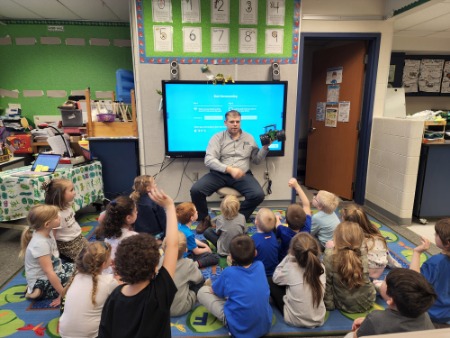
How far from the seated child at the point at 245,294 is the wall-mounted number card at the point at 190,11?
2.68m

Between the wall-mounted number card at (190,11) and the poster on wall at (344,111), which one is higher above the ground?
the wall-mounted number card at (190,11)

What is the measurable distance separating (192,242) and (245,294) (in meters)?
0.95

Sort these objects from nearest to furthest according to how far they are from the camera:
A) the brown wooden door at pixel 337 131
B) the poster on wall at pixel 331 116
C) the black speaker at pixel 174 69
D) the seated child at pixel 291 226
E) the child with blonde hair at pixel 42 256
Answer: the child with blonde hair at pixel 42 256 < the seated child at pixel 291 226 < the black speaker at pixel 174 69 < the brown wooden door at pixel 337 131 < the poster on wall at pixel 331 116

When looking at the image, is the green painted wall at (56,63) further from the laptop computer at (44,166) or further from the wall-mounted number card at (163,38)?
the laptop computer at (44,166)

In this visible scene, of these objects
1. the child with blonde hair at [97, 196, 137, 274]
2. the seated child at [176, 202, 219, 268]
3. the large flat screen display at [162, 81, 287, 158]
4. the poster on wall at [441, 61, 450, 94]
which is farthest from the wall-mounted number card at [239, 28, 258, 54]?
the poster on wall at [441, 61, 450, 94]

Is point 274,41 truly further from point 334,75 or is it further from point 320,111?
point 320,111

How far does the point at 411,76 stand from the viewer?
4.35 meters

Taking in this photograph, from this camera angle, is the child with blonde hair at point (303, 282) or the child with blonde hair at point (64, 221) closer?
the child with blonde hair at point (303, 282)

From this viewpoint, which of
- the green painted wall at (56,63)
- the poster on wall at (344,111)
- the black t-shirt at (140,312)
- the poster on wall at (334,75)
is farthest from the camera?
the green painted wall at (56,63)

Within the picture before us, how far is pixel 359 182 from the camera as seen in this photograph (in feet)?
13.2

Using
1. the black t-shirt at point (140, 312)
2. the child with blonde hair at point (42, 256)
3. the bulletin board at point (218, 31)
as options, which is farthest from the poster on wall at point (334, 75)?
the black t-shirt at point (140, 312)

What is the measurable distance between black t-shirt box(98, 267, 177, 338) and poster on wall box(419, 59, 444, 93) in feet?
15.6

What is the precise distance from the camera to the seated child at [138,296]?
3.63 ft

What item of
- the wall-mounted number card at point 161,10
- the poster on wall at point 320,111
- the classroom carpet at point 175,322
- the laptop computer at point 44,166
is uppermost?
the wall-mounted number card at point 161,10
